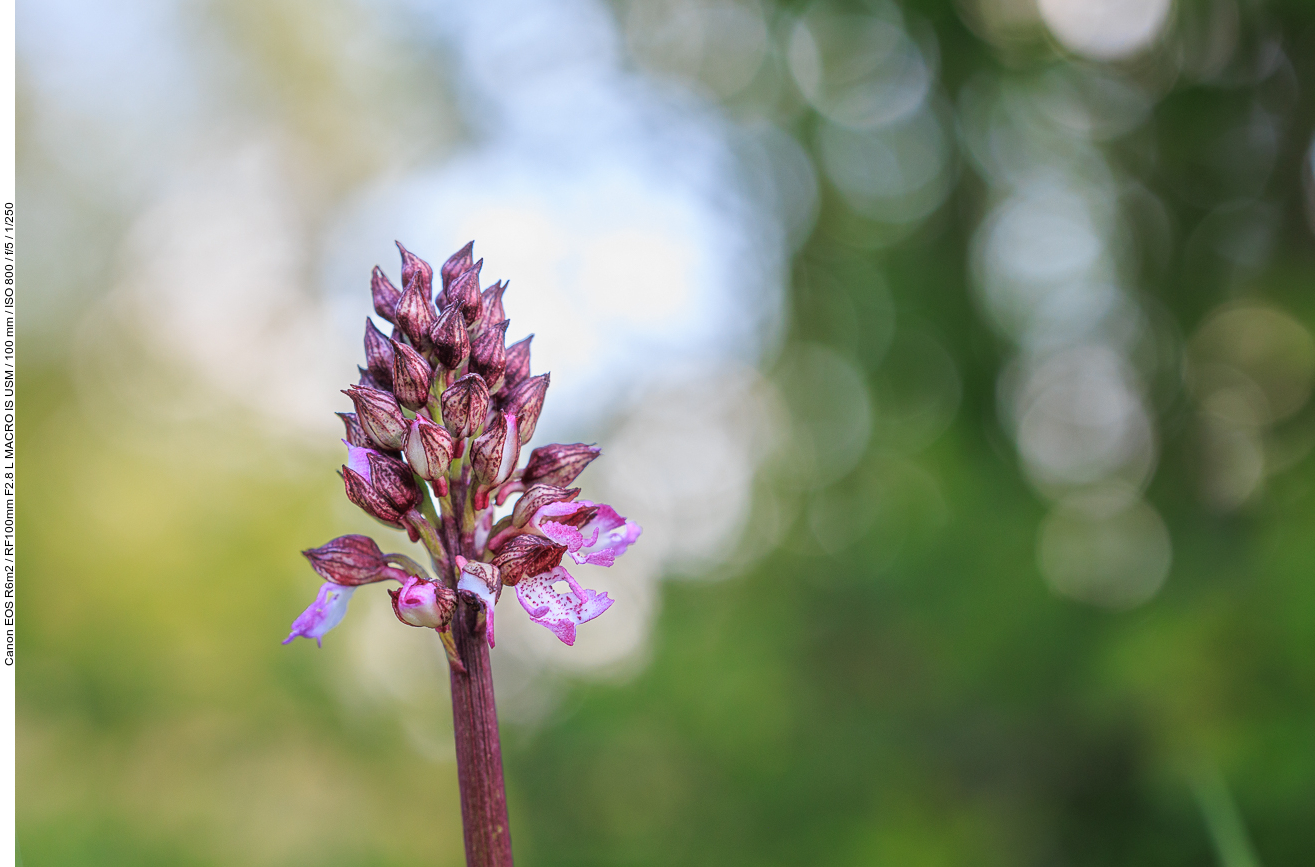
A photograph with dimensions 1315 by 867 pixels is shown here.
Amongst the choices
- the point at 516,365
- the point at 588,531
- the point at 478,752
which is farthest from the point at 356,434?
the point at 478,752

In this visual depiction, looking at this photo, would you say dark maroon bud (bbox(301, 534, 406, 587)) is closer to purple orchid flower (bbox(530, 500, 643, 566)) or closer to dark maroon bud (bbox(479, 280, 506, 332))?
purple orchid flower (bbox(530, 500, 643, 566))

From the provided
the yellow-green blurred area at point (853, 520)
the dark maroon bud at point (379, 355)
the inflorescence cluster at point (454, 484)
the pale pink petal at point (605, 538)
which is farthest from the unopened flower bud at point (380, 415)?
the yellow-green blurred area at point (853, 520)

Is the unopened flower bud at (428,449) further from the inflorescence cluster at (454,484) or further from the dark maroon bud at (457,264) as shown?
the dark maroon bud at (457,264)

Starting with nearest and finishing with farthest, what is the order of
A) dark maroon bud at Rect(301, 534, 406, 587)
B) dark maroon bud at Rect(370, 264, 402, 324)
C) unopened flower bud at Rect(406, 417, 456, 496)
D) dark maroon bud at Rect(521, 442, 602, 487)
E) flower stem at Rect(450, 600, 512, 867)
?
flower stem at Rect(450, 600, 512, 867) → unopened flower bud at Rect(406, 417, 456, 496) → dark maroon bud at Rect(301, 534, 406, 587) → dark maroon bud at Rect(521, 442, 602, 487) → dark maroon bud at Rect(370, 264, 402, 324)

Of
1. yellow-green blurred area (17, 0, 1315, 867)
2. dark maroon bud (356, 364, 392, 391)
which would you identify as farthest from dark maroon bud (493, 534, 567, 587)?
yellow-green blurred area (17, 0, 1315, 867)

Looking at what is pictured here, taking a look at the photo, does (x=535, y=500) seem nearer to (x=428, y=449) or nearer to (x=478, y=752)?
(x=428, y=449)

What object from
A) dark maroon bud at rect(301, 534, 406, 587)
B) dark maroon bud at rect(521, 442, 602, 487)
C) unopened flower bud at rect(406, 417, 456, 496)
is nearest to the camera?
unopened flower bud at rect(406, 417, 456, 496)
